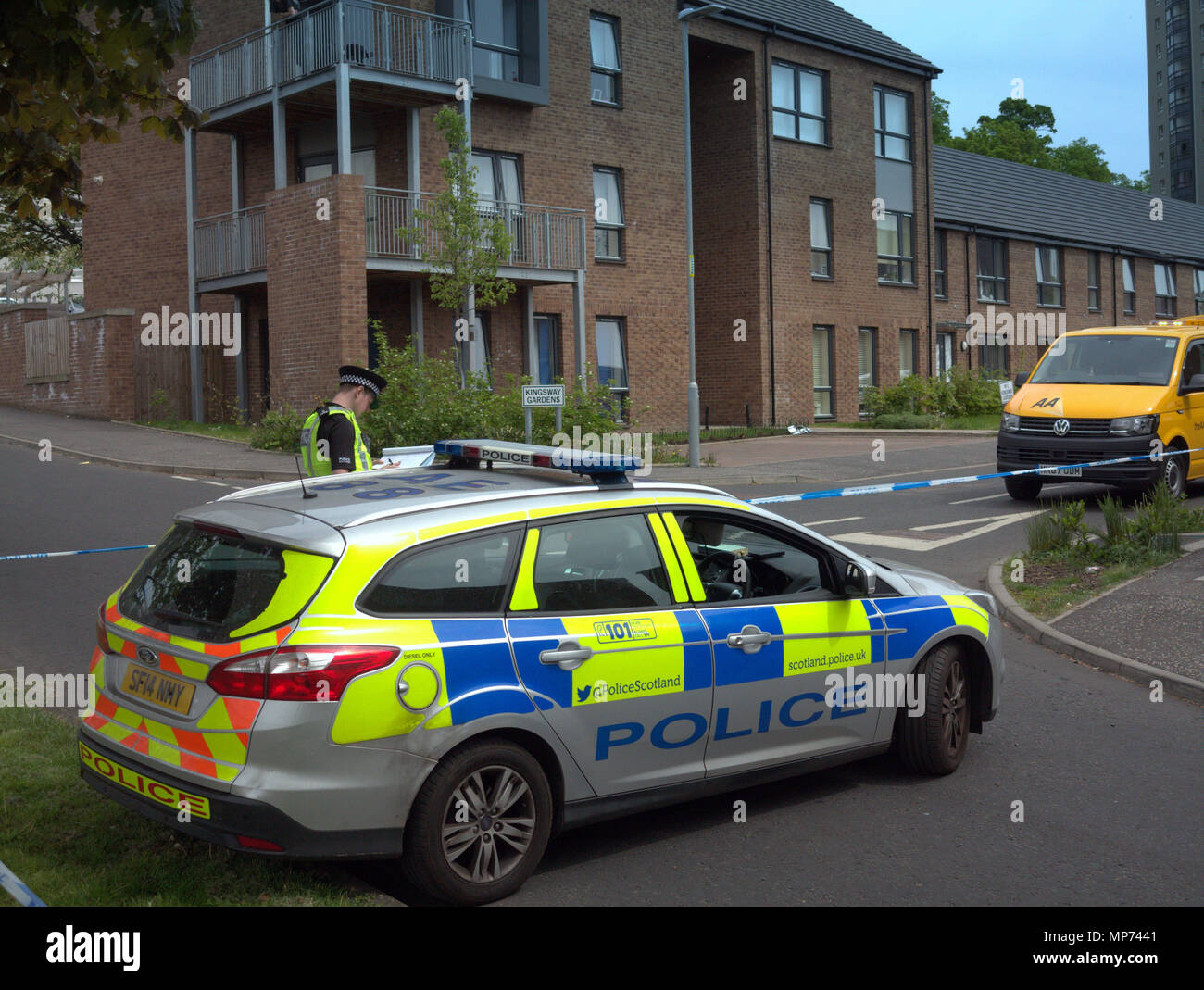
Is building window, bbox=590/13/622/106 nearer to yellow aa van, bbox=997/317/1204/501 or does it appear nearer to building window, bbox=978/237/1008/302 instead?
yellow aa van, bbox=997/317/1204/501

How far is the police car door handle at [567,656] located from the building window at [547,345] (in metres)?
22.9

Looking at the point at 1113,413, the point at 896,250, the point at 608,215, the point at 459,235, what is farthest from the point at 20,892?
the point at 896,250

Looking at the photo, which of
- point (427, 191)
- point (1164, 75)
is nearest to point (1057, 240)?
point (427, 191)

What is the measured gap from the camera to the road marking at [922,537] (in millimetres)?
12781

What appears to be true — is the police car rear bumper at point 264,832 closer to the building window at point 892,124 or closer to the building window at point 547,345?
the building window at point 547,345

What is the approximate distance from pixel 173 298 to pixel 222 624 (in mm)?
→ 24969

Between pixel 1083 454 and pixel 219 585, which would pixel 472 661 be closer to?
pixel 219 585

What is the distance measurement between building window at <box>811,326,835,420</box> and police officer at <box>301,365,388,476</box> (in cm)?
2677

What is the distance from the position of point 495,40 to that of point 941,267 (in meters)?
18.3

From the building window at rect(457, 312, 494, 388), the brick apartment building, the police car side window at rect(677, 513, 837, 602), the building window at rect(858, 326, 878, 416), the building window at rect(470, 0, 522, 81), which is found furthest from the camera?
the building window at rect(858, 326, 878, 416)

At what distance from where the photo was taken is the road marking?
41.9 ft
